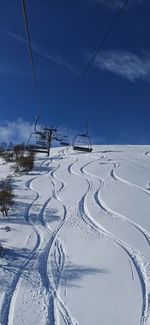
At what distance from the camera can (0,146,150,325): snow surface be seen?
644cm

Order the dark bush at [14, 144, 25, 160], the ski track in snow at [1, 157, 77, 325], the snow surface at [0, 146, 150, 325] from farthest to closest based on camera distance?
1. the dark bush at [14, 144, 25, 160]
2. the snow surface at [0, 146, 150, 325]
3. the ski track in snow at [1, 157, 77, 325]

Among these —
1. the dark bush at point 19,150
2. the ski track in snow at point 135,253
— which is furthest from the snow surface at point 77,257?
the dark bush at point 19,150

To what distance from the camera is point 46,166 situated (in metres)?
25.0

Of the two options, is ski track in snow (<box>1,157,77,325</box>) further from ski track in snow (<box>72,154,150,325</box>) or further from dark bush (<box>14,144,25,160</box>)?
dark bush (<box>14,144,25,160</box>)

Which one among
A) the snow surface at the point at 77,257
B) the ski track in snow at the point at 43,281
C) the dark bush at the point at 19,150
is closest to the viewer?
the ski track in snow at the point at 43,281

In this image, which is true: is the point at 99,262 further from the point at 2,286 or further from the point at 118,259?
the point at 2,286

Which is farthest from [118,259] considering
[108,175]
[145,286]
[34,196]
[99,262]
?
[108,175]

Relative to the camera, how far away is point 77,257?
8.78 meters

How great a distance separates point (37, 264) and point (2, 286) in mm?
1204

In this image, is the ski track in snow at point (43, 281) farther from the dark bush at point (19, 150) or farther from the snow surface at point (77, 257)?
the dark bush at point (19, 150)

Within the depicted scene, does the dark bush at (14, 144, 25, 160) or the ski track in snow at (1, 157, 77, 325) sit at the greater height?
the dark bush at (14, 144, 25, 160)

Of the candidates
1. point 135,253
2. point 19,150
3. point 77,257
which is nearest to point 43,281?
point 77,257

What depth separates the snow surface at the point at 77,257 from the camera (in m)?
6.44

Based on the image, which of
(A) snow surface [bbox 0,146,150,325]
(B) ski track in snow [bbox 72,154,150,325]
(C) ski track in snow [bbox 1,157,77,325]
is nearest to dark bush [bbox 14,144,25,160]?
(A) snow surface [bbox 0,146,150,325]
